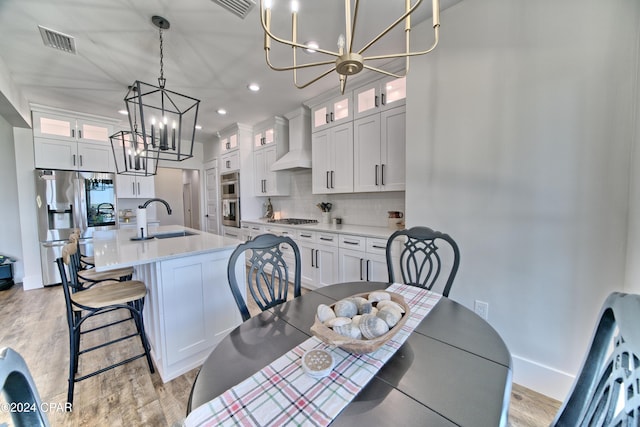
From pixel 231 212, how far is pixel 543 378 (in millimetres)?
4933

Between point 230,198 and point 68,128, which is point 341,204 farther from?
point 68,128

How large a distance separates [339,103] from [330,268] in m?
2.28

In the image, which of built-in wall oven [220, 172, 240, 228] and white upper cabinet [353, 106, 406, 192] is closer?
white upper cabinet [353, 106, 406, 192]

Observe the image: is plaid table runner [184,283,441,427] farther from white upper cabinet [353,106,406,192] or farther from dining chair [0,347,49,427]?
white upper cabinet [353,106,406,192]

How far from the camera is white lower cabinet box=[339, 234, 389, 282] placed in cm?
263

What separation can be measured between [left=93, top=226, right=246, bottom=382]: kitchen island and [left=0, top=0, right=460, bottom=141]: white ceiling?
75.2 inches

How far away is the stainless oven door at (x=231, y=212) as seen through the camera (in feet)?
15.9

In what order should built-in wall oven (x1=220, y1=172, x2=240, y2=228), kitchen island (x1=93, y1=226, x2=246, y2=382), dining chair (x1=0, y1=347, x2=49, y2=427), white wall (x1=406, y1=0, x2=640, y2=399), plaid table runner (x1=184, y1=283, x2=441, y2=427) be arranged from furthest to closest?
built-in wall oven (x1=220, y1=172, x2=240, y2=228) < kitchen island (x1=93, y1=226, x2=246, y2=382) < white wall (x1=406, y1=0, x2=640, y2=399) < plaid table runner (x1=184, y1=283, x2=441, y2=427) < dining chair (x1=0, y1=347, x2=49, y2=427)

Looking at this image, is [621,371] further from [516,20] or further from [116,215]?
[116,215]

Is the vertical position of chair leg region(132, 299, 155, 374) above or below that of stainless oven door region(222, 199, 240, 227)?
Answer: below

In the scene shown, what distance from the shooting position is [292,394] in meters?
0.71

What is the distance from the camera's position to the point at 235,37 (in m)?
2.24

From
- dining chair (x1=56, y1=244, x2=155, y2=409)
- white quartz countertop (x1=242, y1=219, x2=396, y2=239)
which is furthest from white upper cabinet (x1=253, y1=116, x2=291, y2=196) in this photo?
dining chair (x1=56, y1=244, x2=155, y2=409)

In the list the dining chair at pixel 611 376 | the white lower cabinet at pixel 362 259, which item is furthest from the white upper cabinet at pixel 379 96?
the dining chair at pixel 611 376
